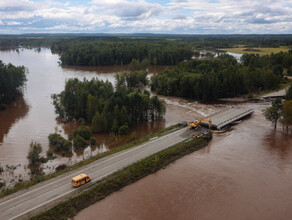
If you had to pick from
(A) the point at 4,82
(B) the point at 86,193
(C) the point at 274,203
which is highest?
(A) the point at 4,82

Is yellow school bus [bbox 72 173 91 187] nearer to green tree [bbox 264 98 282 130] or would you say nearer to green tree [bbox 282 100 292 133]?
green tree [bbox 264 98 282 130]

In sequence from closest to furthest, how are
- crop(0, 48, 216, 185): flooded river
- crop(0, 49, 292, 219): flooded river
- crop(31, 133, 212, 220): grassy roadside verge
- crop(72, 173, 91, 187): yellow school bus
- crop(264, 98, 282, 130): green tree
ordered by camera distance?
crop(31, 133, 212, 220): grassy roadside verge
crop(0, 49, 292, 219): flooded river
crop(72, 173, 91, 187): yellow school bus
crop(0, 48, 216, 185): flooded river
crop(264, 98, 282, 130): green tree

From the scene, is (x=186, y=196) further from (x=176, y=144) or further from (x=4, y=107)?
(x=4, y=107)

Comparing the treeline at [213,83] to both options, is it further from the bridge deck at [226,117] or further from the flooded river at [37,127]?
the bridge deck at [226,117]

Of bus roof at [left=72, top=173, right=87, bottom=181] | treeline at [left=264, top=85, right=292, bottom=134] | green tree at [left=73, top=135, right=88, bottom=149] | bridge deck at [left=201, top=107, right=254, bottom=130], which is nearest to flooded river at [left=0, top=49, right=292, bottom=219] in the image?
green tree at [left=73, top=135, right=88, bottom=149]

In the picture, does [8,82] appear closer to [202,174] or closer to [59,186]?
[59,186]

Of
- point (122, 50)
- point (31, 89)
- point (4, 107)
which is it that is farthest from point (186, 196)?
point (122, 50)
